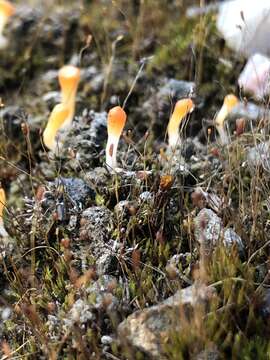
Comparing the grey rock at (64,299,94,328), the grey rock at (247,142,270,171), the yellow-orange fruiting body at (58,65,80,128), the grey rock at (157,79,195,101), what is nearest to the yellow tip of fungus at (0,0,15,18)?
the yellow-orange fruiting body at (58,65,80,128)

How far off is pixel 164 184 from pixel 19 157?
101 cm

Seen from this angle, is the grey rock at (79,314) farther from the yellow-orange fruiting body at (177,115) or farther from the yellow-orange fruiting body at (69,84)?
the yellow-orange fruiting body at (69,84)

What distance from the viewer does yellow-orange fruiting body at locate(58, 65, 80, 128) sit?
10.3ft

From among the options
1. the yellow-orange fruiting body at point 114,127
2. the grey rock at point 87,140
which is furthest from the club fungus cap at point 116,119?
the grey rock at point 87,140

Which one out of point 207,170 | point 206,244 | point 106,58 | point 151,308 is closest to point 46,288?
point 151,308

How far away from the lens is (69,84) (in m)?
3.15

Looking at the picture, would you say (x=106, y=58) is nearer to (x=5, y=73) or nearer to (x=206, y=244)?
(x=5, y=73)

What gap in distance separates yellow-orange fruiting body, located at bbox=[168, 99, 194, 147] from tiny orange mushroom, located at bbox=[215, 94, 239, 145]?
0.69 feet

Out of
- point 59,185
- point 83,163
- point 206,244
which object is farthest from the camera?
point 83,163

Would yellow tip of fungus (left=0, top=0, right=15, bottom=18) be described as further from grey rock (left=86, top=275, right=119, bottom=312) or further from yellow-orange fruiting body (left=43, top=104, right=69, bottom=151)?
grey rock (left=86, top=275, right=119, bottom=312)

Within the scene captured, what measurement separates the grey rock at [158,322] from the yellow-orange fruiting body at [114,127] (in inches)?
28.3

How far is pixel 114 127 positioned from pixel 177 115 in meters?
0.34

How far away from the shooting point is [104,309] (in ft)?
7.34

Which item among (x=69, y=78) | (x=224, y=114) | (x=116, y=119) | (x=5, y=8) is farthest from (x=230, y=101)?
(x=5, y=8)
